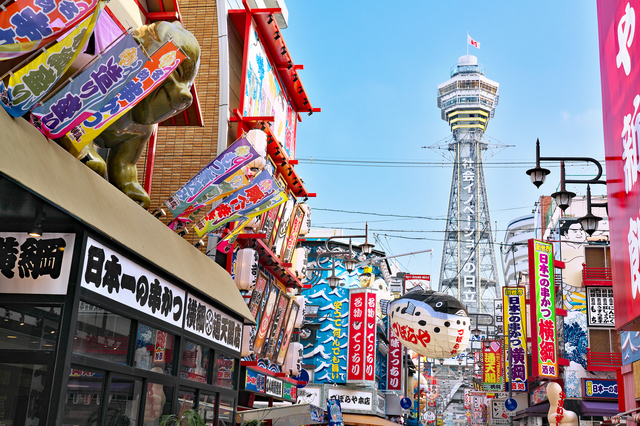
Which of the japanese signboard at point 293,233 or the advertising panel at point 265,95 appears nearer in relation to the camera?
the advertising panel at point 265,95

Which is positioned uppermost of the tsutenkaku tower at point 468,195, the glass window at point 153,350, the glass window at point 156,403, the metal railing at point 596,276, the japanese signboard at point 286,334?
the tsutenkaku tower at point 468,195

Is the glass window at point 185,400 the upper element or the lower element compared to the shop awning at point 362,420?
upper

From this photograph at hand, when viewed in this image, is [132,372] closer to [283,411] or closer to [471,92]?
[283,411]

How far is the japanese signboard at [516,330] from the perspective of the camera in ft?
109

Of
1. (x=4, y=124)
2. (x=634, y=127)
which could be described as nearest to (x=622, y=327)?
(x=634, y=127)

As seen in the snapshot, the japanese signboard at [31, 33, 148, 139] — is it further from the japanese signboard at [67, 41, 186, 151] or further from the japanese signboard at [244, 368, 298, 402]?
the japanese signboard at [244, 368, 298, 402]

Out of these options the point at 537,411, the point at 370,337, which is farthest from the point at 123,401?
the point at 537,411

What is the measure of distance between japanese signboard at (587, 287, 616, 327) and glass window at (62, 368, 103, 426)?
27251 millimetres

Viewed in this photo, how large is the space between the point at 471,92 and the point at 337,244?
117365 mm

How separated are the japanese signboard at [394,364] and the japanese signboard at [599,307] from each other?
13.6 meters

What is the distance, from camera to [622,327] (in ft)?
26.0

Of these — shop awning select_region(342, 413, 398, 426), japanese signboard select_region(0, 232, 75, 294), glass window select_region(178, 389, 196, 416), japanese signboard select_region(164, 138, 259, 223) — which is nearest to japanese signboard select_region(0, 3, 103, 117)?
japanese signboard select_region(0, 232, 75, 294)

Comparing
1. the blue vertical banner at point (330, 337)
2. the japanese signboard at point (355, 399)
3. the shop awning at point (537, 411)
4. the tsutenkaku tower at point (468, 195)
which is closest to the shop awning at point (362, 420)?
the japanese signboard at point (355, 399)

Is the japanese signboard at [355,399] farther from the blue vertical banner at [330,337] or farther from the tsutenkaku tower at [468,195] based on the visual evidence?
the tsutenkaku tower at [468,195]
